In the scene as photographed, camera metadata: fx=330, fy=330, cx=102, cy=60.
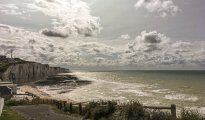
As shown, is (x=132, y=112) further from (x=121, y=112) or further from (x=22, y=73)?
(x=22, y=73)

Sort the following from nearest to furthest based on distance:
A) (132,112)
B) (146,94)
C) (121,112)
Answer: (132,112) < (121,112) < (146,94)

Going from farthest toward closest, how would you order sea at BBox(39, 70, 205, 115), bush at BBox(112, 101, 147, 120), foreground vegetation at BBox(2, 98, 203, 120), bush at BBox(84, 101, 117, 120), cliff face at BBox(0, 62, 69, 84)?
cliff face at BBox(0, 62, 69, 84), sea at BBox(39, 70, 205, 115), bush at BBox(84, 101, 117, 120), bush at BBox(112, 101, 147, 120), foreground vegetation at BBox(2, 98, 203, 120)

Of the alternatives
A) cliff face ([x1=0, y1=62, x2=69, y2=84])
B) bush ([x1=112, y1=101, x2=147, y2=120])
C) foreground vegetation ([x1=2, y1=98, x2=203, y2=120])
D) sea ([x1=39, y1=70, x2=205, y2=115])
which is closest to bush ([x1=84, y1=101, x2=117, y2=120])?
foreground vegetation ([x1=2, y1=98, x2=203, y2=120])

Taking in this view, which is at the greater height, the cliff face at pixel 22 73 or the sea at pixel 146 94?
the cliff face at pixel 22 73

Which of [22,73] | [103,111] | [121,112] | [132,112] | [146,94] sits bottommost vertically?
[146,94]

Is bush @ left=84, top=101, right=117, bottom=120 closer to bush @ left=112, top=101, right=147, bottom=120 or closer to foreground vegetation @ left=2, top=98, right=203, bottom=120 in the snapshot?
foreground vegetation @ left=2, top=98, right=203, bottom=120

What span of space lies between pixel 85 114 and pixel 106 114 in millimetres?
2556

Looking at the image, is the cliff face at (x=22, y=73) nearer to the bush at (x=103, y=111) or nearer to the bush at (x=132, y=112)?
the bush at (x=103, y=111)

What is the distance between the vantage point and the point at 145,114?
19406 millimetres

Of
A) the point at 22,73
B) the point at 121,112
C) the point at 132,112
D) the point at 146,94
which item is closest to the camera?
the point at 132,112

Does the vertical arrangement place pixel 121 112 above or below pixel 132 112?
below

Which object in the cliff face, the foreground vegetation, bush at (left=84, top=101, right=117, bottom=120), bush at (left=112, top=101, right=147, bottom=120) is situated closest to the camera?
the foreground vegetation

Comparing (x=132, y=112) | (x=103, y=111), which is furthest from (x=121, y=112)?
(x=103, y=111)

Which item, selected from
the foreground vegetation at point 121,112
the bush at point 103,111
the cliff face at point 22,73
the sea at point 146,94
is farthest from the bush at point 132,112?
the cliff face at point 22,73
